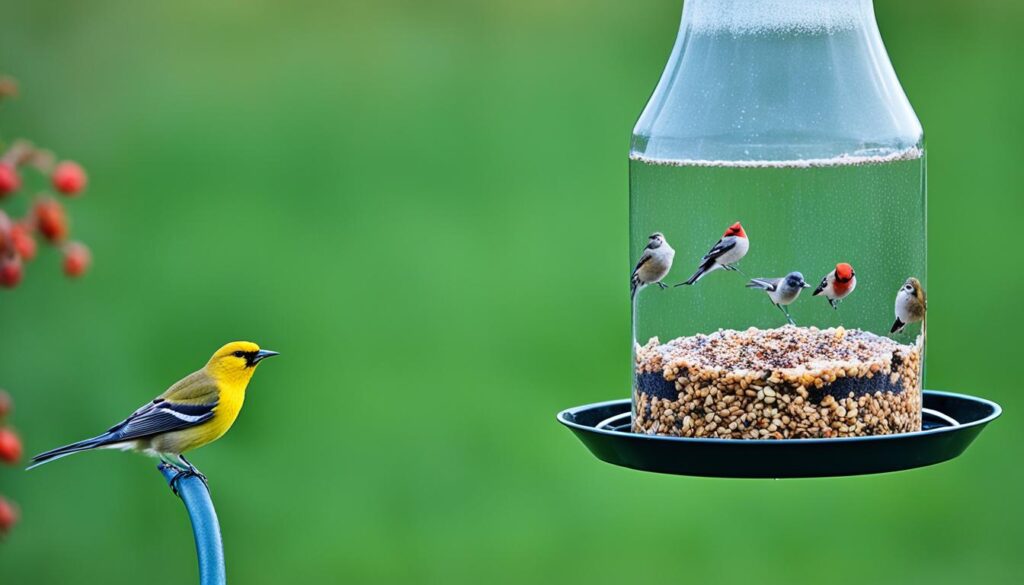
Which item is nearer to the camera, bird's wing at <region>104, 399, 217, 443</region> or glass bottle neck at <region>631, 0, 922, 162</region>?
glass bottle neck at <region>631, 0, 922, 162</region>

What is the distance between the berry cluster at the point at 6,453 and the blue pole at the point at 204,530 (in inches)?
62.8

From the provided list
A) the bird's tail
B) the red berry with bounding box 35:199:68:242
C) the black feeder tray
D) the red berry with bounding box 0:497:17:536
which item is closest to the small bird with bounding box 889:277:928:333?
the black feeder tray

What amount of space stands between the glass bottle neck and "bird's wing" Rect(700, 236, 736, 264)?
20 centimetres

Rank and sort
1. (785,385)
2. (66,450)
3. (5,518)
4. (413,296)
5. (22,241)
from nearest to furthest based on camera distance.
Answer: (5,518), (22,241), (785,385), (66,450), (413,296)

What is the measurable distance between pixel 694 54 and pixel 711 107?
19 centimetres

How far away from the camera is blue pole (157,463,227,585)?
3.01m

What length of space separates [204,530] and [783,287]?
150 centimetres

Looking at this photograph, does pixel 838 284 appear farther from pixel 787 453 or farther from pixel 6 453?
pixel 6 453

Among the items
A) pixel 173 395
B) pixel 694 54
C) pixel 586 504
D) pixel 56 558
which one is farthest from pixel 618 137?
pixel 694 54

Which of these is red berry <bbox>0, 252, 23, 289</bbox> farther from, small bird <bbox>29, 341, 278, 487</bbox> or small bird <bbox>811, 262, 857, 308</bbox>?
small bird <bbox>29, 341, 278, 487</bbox>

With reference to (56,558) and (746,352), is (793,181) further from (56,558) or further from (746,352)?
(56,558)

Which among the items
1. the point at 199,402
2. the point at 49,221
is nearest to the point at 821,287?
the point at 199,402

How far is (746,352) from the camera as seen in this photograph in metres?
3.77

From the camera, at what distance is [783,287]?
3.72 metres
